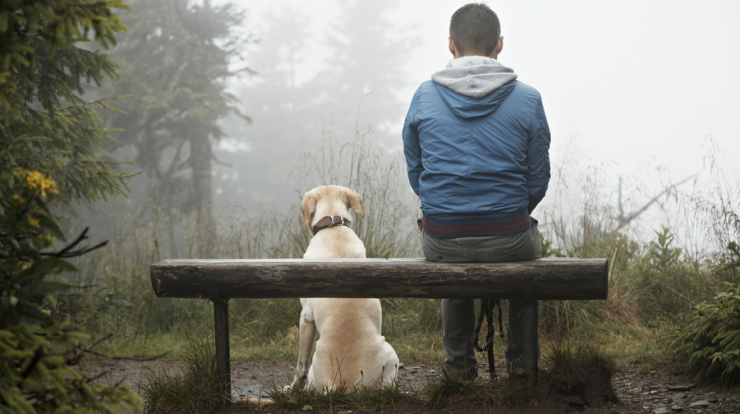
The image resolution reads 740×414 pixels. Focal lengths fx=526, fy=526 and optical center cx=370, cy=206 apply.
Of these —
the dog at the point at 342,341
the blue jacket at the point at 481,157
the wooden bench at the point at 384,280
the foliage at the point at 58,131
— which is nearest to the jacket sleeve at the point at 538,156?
the blue jacket at the point at 481,157

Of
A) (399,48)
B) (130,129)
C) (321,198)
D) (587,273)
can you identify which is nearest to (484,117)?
(587,273)

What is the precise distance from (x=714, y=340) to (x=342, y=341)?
1.96m

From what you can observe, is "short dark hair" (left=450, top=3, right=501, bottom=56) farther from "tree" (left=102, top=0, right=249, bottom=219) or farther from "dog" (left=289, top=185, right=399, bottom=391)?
"tree" (left=102, top=0, right=249, bottom=219)

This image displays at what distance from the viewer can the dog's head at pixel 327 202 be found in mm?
3432

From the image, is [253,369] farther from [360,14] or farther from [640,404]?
[360,14]

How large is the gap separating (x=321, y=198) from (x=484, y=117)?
1332mm

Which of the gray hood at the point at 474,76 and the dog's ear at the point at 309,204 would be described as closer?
the gray hood at the point at 474,76

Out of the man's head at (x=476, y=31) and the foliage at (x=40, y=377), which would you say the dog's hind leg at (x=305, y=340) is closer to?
the man's head at (x=476, y=31)

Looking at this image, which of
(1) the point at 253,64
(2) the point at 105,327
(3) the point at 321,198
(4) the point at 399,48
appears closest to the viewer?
(3) the point at 321,198

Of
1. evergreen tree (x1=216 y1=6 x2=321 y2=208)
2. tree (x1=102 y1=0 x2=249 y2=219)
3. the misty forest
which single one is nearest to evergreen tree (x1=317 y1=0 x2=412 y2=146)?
evergreen tree (x1=216 y1=6 x2=321 y2=208)

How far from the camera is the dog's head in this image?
135 inches

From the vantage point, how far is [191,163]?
67.6 feet

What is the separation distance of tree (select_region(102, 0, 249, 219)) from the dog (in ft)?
55.6

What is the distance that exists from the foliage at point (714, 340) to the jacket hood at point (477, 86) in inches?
64.4
